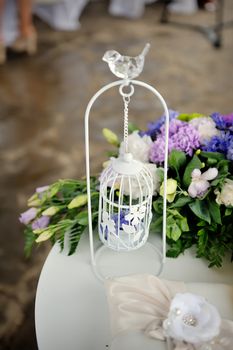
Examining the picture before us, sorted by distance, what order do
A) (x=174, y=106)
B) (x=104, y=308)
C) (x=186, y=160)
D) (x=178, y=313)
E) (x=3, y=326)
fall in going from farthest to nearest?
(x=174, y=106), (x=3, y=326), (x=186, y=160), (x=104, y=308), (x=178, y=313)

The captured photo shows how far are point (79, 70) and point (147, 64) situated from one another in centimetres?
41

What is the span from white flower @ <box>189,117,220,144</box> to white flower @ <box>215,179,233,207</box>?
13 cm

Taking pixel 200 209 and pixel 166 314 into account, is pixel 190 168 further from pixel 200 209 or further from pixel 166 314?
pixel 166 314

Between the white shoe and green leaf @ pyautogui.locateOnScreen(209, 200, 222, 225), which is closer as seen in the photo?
green leaf @ pyautogui.locateOnScreen(209, 200, 222, 225)

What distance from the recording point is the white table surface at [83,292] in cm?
106

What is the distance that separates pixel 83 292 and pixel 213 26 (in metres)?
2.80

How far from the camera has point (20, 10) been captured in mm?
3121

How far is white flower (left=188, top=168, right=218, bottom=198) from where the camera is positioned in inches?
45.9

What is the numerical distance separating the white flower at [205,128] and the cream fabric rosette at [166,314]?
36cm

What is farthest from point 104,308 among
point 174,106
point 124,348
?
point 174,106

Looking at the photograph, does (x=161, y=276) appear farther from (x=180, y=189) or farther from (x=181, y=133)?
(x=181, y=133)

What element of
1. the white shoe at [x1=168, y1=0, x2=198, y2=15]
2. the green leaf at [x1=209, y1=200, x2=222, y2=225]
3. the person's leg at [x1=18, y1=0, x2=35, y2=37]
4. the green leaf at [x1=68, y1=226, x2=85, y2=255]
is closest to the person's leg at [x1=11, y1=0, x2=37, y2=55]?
the person's leg at [x1=18, y1=0, x2=35, y2=37]

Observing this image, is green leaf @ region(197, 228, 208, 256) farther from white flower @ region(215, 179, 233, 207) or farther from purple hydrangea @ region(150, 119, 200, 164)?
purple hydrangea @ region(150, 119, 200, 164)

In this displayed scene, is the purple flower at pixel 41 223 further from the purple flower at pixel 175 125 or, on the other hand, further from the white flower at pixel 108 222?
the purple flower at pixel 175 125
